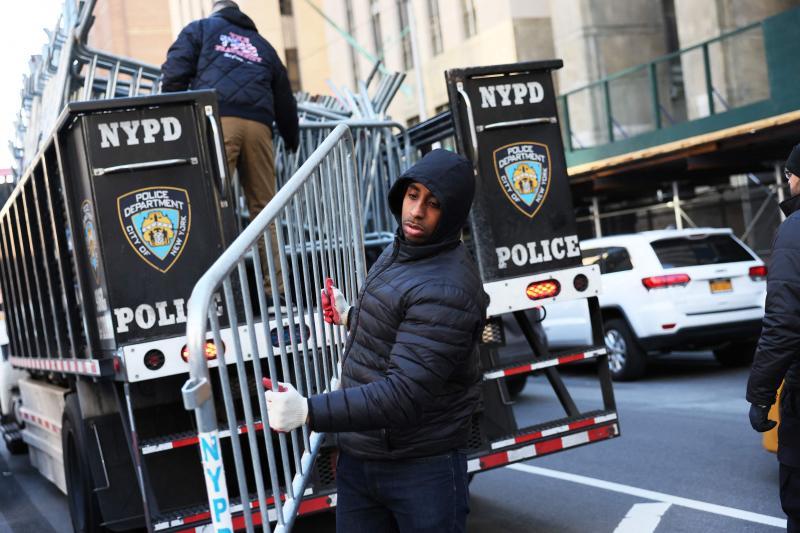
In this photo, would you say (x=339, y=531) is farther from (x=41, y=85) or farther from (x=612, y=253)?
(x=612, y=253)

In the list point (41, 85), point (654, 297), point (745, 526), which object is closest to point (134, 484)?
point (745, 526)

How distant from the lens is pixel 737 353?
13.4m

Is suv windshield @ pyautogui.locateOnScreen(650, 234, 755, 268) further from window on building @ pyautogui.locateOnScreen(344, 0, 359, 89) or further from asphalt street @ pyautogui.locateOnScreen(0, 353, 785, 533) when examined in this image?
window on building @ pyautogui.locateOnScreen(344, 0, 359, 89)

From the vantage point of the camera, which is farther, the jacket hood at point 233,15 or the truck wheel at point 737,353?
the truck wheel at point 737,353

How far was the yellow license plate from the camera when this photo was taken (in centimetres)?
1243

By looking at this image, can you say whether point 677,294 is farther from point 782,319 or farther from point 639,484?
point 782,319

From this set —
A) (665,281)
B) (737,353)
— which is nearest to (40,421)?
(665,281)

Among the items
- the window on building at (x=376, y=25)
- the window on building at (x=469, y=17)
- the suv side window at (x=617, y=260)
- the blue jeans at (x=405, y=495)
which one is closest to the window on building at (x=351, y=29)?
the window on building at (x=376, y=25)

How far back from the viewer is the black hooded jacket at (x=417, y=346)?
3154 millimetres

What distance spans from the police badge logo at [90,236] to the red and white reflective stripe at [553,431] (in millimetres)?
2353

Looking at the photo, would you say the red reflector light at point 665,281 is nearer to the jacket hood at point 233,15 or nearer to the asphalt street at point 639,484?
the asphalt street at point 639,484

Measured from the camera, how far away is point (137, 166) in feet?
17.9

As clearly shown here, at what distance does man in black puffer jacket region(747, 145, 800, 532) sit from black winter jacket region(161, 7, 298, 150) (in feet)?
11.1

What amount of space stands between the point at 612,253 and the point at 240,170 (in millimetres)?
7495
